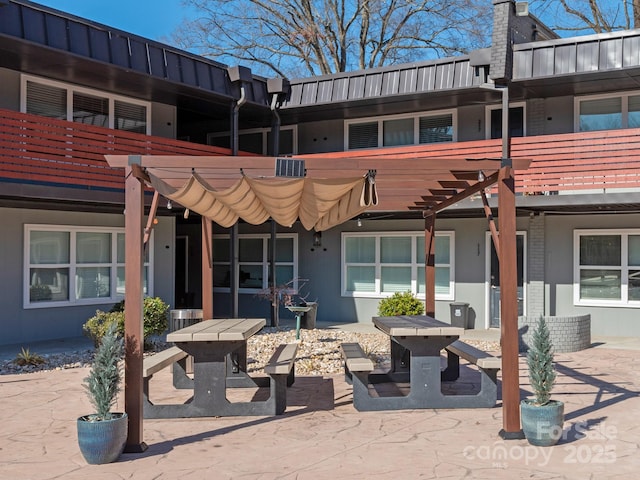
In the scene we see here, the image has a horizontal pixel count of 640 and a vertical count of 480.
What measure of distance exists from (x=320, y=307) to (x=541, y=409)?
35.1ft

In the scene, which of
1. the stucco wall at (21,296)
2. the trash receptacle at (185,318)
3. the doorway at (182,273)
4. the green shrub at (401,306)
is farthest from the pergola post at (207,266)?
the doorway at (182,273)

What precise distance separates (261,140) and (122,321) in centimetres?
814

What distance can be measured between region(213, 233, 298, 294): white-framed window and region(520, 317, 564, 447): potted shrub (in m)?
10.7

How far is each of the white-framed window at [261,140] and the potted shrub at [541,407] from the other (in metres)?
11.7

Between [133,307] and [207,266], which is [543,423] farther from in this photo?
[207,266]

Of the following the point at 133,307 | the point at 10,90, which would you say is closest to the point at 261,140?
the point at 10,90

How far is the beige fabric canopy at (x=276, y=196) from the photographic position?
6.16 meters

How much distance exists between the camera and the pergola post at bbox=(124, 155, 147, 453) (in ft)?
19.0

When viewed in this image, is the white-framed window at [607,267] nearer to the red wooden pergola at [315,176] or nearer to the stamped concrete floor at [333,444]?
the stamped concrete floor at [333,444]

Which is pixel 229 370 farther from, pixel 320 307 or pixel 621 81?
pixel 621 81

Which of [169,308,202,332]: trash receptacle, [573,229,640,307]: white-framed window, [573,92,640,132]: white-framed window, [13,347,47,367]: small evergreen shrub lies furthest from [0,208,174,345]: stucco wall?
[573,92,640,132]: white-framed window

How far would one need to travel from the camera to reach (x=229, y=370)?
861cm

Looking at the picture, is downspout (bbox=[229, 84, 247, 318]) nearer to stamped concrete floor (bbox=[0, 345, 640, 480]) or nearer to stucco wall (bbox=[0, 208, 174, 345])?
stucco wall (bbox=[0, 208, 174, 345])

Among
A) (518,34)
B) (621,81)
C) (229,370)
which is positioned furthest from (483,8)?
(229,370)
